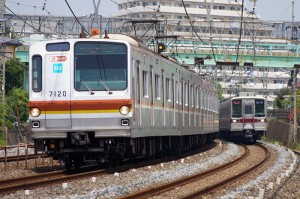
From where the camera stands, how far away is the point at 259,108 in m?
41.1

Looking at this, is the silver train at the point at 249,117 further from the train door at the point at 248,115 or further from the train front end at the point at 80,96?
the train front end at the point at 80,96

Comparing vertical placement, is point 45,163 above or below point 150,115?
below

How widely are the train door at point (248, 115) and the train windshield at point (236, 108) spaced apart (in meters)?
Result: 0.29

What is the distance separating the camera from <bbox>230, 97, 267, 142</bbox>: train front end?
40.8m

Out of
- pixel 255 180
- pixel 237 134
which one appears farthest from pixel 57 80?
pixel 237 134

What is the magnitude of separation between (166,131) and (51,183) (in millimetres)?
7362

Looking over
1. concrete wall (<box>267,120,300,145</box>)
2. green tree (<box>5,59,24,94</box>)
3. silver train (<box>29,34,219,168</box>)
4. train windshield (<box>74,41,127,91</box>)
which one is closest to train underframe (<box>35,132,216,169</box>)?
silver train (<box>29,34,219,168</box>)

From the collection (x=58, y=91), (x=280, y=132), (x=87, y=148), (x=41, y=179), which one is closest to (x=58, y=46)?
(x=58, y=91)

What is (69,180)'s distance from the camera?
14.6 metres

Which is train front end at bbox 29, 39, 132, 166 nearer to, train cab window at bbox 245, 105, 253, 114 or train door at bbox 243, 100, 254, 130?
train door at bbox 243, 100, 254, 130

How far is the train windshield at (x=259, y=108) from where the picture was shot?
1613 inches

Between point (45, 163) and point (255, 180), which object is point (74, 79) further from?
point (45, 163)

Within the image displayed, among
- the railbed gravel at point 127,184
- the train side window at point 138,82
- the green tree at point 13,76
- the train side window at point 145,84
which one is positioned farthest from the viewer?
the green tree at point 13,76

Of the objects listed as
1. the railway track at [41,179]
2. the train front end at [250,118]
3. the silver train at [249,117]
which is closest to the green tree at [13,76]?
the silver train at [249,117]
